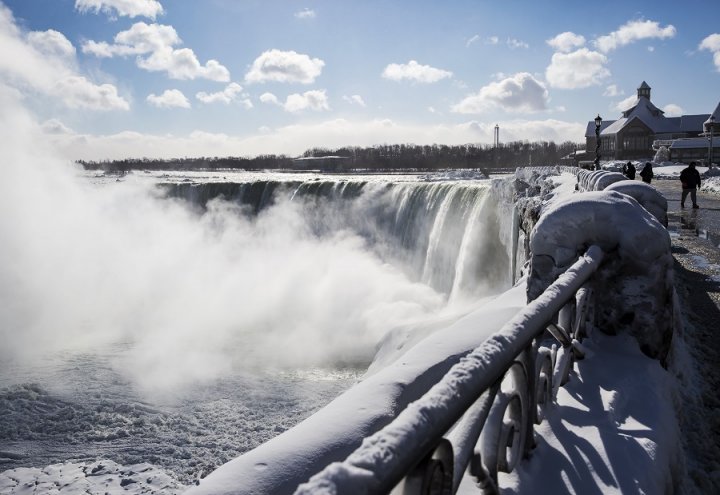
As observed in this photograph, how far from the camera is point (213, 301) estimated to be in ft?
70.9

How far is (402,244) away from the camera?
20.6 metres

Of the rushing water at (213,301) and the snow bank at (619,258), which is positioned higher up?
the snow bank at (619,258)

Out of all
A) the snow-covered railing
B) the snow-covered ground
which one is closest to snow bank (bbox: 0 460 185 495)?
the snow-covered railing

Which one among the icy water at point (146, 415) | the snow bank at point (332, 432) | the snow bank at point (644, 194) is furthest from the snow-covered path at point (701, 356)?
the icy water at point (146, 415)

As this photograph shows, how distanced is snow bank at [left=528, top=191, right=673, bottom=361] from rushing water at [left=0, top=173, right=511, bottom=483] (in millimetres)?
6392

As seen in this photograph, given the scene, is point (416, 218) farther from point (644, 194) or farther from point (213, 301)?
point (644, 194)

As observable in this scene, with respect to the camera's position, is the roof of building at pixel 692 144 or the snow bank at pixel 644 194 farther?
the roof of building at pixel 692 144

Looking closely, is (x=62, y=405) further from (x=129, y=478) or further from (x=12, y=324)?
(x=12, y=324)

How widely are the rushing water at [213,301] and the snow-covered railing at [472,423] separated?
677 cm

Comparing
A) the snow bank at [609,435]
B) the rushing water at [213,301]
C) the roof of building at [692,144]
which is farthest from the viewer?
the roof of building at [692,144]

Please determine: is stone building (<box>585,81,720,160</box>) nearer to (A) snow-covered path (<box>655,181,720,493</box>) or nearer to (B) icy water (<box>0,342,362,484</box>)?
(A) snow-covered path (<box>655,181,720,493</box>)

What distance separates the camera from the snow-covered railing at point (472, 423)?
2.97ft

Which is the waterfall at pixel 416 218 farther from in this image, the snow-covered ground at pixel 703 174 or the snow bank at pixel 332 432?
the snow-covered ground at pixel 703 174

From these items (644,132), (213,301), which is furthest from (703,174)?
(644,132)
